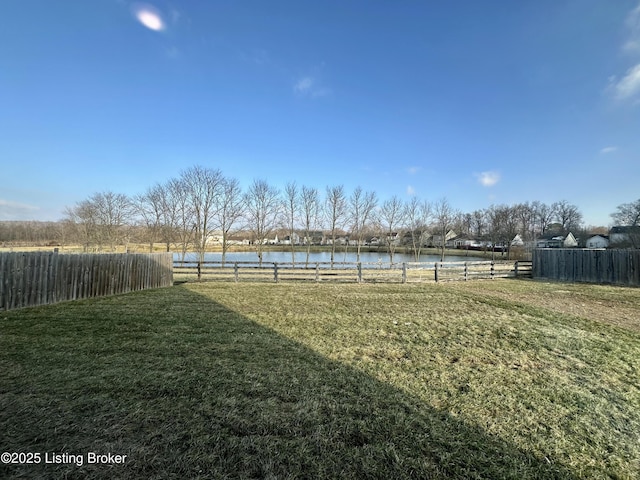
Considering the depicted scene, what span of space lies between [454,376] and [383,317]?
130 inches

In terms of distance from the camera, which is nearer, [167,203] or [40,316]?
[40,316]

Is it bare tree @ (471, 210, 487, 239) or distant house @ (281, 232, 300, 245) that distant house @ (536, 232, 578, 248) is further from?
distant house @ (281, 232, 300, 245)

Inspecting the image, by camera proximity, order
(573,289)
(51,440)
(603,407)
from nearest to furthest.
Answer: (51,440) < (603,407) < (573,289)

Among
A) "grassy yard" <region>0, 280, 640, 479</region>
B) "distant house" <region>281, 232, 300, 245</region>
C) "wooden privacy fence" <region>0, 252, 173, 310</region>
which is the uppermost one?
"distant house" <region>281, 232, 300, 245</region>

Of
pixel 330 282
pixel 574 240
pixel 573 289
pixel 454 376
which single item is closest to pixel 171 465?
pixel 454 376

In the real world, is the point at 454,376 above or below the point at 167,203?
below

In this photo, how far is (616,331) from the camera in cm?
603

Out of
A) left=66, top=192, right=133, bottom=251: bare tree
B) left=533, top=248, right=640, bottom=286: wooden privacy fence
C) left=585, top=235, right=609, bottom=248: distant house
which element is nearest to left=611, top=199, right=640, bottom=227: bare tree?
left=585, top=235, right=609, bottom=248: distant house

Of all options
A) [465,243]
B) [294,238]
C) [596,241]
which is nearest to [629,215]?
[596,241]

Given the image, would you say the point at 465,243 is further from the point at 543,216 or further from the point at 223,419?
the point at 223,419

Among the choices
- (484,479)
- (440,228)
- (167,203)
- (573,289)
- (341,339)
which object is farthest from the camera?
(440,228)

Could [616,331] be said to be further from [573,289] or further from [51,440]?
[51,440]

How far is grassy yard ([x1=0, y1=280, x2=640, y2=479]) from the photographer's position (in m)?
2.17

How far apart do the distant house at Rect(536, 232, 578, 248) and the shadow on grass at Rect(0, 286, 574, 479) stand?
63.3 metres
